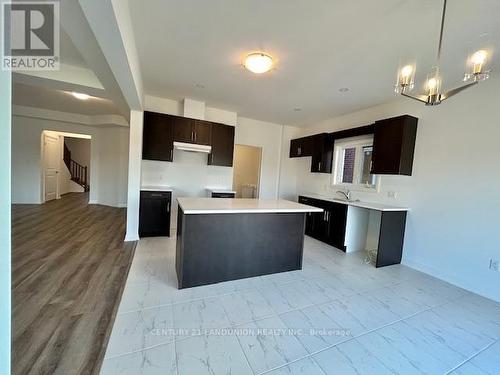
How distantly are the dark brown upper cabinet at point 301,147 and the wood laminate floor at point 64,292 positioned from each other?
4145mm

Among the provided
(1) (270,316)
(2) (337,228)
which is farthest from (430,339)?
(2) (337,228)

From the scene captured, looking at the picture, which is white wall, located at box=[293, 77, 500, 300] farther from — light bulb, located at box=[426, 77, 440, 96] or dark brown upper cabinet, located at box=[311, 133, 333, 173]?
light bulb, located at box=[426, 77, 440, 96]

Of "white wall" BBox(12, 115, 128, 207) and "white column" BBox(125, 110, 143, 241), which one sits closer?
"white column" BBox(125, 110, 143, 241)

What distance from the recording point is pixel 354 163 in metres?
4.63

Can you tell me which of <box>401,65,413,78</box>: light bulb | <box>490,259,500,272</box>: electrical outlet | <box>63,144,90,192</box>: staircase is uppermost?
<box>401,65,413,78</box>: light bulb

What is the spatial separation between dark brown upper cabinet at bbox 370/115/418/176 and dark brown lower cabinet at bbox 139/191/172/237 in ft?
12.4

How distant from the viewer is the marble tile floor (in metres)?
1.56

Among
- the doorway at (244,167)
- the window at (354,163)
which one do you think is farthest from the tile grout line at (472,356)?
the doorway at (244,167)

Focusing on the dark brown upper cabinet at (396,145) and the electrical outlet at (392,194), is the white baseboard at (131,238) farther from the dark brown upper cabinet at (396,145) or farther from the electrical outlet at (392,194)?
the electrical outlet at (392,194)

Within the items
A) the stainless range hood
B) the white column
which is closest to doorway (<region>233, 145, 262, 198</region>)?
the stainless range hood

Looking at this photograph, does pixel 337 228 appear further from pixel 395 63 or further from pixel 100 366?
pixel 100 366

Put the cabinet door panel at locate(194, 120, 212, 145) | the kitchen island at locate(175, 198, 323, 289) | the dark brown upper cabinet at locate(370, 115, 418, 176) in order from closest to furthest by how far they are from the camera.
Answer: the kitchen island at locate(175, 198, 323, 289) → the dark brown upper cabinet at locate(370, 115, 418, 176) → the cabinet door panel at locate(194, 120, 212, 145)

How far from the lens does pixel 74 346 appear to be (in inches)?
63.2

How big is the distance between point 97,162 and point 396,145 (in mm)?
7992
